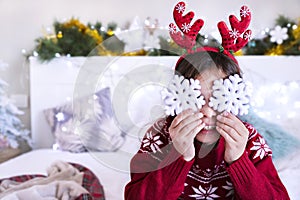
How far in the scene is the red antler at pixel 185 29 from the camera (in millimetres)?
739

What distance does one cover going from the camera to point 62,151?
188 centimetres

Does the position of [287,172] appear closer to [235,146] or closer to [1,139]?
[235,146]

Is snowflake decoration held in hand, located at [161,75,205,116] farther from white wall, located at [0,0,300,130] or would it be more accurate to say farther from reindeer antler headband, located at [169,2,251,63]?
white wall, located at [0,0,300,130]

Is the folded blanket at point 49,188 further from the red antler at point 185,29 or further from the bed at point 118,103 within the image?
the red antler at point 185,29

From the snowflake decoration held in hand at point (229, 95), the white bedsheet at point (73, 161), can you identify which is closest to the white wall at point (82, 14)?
the white bedsheet at point (73, 161)

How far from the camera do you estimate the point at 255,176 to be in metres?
0.73

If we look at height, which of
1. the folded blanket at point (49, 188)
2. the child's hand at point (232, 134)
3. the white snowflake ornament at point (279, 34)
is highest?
the white snowflake ornament at point (279, 34)

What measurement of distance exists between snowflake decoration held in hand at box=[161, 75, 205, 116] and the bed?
4cm

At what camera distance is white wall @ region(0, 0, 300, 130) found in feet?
6.70

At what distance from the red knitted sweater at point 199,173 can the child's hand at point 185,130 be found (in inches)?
→ 1.3

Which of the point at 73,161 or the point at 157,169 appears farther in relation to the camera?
the point at 73,161

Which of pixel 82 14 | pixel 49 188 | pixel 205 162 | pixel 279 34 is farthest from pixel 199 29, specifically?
pixel 82 14

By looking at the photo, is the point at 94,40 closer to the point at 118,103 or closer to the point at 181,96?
the point at 118,103

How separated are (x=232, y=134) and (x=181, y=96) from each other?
5.0 inches
